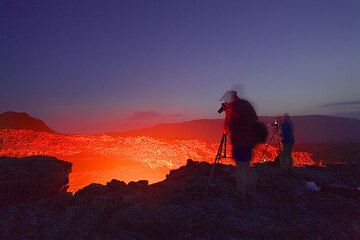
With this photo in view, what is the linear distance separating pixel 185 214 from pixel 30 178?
4.53 meters

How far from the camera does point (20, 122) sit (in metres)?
33.5

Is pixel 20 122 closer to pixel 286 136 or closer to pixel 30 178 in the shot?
pixel 30 178

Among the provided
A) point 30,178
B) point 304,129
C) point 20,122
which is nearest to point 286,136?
point 30,178

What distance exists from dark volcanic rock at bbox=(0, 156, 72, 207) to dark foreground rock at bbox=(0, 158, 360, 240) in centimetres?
62

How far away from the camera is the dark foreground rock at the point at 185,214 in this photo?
7141 millimetres

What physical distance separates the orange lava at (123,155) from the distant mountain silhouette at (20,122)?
9.51m

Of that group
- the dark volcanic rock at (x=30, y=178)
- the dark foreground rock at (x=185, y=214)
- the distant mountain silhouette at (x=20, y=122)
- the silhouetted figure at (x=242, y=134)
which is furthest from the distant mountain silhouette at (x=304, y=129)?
the silhouetted figure at (x=242, y=134)

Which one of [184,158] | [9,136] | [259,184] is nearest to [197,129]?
[184,158]

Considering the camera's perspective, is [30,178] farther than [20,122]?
No


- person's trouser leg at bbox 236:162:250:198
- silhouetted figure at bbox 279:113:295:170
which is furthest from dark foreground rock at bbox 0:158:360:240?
silhouetted figure at bbox 279:113:295:170

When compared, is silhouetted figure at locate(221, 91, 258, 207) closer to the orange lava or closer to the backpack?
the backpack

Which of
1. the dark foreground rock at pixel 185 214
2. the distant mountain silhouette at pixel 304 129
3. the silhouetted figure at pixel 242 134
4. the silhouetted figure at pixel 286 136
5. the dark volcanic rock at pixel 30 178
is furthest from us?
the distant mountain silhouette at pixel 304 129

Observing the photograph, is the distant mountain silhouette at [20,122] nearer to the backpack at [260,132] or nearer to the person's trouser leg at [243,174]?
the person's trouser leg at [243,174]

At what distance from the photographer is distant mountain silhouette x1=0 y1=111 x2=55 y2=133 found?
106 ft
